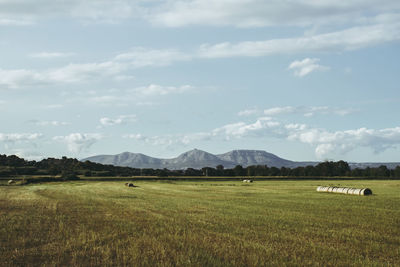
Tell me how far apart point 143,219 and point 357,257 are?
14237mm

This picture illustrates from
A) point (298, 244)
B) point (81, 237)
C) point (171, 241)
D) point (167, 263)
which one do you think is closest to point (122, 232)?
point (81, 237)

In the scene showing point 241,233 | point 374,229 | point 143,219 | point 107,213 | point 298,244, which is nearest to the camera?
point 298,244

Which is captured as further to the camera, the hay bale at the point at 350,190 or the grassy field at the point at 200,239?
the hay bale at the point at 350,190

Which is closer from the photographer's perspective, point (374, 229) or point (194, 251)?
point (194, 251)

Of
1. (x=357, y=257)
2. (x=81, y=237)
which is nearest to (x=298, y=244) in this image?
(x=357, y=257)

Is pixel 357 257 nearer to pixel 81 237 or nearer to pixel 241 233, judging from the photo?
pixel 241 233

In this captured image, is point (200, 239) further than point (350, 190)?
No

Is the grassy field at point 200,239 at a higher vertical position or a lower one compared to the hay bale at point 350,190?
lower

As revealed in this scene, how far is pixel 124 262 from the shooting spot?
47.6 feet

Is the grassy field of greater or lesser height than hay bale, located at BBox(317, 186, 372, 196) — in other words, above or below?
A: below

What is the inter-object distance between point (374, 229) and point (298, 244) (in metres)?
6.89

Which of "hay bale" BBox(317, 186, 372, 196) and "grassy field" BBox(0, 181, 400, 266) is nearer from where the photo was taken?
"grassy field" BBox(0, 181, 400, 266)

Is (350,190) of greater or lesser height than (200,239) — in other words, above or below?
above

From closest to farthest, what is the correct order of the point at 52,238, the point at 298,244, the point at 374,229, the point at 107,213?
the point at 298,244 < the point at 52,238 < the point at 374,229 < the point at 107,213
